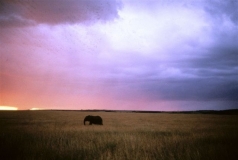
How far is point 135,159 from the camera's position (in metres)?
6.27

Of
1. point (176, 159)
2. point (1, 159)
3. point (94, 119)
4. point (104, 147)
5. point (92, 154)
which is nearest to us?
point (1, 159)

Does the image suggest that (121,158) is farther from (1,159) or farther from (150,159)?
A: (1,159)

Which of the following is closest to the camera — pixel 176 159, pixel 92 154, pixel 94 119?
pixel 176 159

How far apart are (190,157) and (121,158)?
98.0 inches

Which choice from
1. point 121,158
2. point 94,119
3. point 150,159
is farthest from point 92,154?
point 94,119

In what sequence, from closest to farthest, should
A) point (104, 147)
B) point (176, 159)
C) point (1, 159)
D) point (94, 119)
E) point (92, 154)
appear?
point (1, 159) → point (176, 159) → point (92, 154) → point (104, 147) → point (94, 119)

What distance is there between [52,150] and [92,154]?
1704 millimetres

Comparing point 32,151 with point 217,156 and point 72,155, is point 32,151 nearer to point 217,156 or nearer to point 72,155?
point 72,155

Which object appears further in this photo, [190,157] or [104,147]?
[104,147]

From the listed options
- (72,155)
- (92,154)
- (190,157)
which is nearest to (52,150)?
(72,155)

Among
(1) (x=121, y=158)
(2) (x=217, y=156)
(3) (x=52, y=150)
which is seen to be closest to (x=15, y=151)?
(3) (x=52, y=150)

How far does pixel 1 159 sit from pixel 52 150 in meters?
1.78

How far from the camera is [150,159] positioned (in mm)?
6238

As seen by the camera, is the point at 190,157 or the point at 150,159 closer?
the point at 150,159
